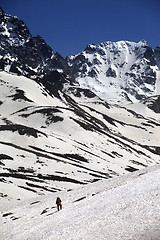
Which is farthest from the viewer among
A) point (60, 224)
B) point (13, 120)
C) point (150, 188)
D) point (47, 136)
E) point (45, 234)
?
point (13, 120)

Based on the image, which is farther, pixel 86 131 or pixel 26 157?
pixel 86 131

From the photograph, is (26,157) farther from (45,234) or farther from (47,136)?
(45,234)

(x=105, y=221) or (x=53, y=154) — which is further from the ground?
(x=53, y=154)

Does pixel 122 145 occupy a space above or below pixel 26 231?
above

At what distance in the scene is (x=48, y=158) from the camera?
358 ft

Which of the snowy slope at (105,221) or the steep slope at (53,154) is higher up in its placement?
the steep slope at (53,154)

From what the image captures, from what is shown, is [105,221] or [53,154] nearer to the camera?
[105,221]

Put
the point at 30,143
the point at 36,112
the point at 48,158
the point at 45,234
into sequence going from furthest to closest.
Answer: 1. the point at 36,112
2. the point at 30,143
3. the point at 48,158
4. the point at 45,234

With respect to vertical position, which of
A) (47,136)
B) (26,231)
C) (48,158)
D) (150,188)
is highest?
(47,136)

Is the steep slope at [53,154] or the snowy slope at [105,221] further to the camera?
the steep slope at [53,154]

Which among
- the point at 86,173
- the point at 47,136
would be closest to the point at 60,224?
the point at 86,173

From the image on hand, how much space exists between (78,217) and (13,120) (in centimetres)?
13814

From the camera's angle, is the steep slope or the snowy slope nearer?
the snowy slope

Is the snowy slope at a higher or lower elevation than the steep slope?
lower
